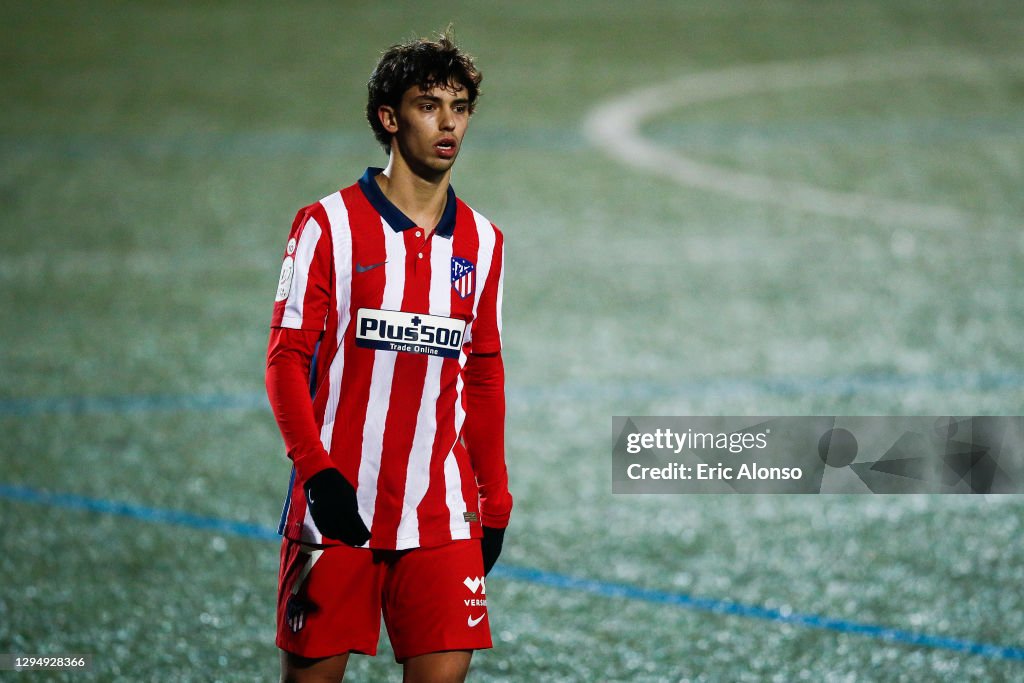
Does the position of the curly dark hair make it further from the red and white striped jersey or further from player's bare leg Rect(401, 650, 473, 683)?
player's bare leg Rect(401, 650, 473, 683)

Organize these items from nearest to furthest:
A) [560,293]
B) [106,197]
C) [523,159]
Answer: [560,293], [106,197], [523,159]

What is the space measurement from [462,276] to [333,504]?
21.1 inches

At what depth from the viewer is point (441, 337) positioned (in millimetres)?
2805

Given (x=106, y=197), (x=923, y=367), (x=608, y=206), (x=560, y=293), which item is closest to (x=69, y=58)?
(x=106, y=197)

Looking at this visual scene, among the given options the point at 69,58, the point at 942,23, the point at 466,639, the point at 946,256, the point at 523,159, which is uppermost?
the point at 942,23

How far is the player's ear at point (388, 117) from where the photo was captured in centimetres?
278

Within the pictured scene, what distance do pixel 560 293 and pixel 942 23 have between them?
9.93 metres

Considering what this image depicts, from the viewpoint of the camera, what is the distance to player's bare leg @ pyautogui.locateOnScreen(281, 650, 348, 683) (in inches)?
109

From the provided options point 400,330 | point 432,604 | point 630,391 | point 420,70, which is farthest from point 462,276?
point 630,391

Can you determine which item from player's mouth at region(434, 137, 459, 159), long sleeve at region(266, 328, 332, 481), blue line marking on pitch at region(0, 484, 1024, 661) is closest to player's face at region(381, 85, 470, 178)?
player's mouth at region(434, 137, 459, 159)

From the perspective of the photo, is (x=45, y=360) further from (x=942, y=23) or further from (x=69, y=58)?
(x=942, y=23)

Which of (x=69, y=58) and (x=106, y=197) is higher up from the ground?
(x=69, y=58)

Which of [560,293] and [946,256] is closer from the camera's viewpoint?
[560,293]

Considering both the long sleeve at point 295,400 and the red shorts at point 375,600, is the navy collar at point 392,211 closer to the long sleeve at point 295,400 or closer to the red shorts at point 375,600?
the long sleeve at point 295,400
